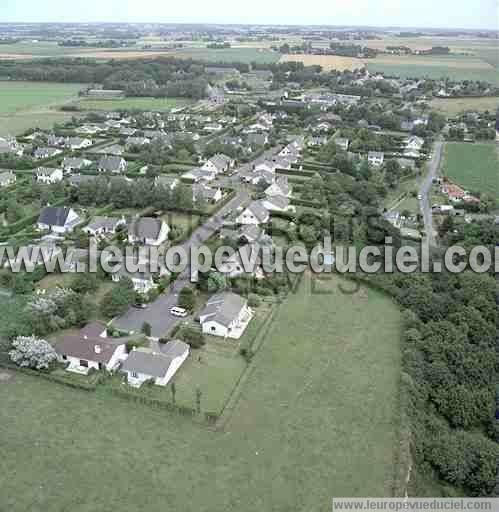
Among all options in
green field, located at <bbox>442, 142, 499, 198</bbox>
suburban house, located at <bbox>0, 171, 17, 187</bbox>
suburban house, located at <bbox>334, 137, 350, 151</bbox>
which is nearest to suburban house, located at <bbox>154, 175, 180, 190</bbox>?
suburban house, located at <bbox>0, 171, 17, 187</bbox>

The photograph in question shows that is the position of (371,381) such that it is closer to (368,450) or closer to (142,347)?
(368,450)

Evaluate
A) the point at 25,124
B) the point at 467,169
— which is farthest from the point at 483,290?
the point at 25,124

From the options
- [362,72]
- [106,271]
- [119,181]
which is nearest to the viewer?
[106,271]

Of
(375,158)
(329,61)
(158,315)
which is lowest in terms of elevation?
(158,315)

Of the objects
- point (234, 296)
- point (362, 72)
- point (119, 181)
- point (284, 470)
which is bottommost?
point (284, 470)

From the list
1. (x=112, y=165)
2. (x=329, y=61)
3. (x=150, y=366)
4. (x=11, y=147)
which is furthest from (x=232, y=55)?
(x=150, y=366)

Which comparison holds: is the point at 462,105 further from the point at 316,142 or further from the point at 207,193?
the point at 207,193

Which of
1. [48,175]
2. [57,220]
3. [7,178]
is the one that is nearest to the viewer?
[57,220]
